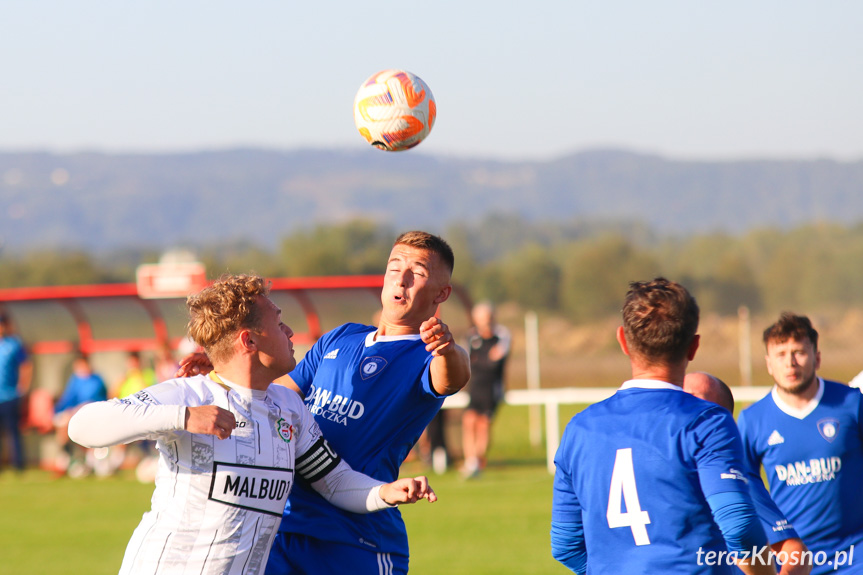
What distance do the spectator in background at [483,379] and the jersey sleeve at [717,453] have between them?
963 centimetres

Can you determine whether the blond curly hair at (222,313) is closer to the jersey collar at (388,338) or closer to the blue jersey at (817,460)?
the jersey collar at (388,338)

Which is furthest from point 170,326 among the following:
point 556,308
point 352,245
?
point 352,245

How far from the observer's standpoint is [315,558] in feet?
12.5

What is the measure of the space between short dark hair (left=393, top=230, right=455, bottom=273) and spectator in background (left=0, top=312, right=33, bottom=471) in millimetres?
10927

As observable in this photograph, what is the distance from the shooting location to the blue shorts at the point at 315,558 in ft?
12.5

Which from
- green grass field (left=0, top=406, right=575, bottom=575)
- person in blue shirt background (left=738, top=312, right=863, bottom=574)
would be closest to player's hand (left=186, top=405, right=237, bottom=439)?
person in blue shirt background (left=738, top=312, right=863, bottom=574)

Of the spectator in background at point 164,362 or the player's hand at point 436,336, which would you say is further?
the spectator in background at point 164,362

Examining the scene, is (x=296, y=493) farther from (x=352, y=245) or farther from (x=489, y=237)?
(x=489, y=237)

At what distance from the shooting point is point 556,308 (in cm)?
8494

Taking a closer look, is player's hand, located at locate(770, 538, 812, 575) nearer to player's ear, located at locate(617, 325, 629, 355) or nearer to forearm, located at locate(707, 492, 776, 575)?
forearm, located at locate(707, 492, 776, 575)

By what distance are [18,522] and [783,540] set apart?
8.83m

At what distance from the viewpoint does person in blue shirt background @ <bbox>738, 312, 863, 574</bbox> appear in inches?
190

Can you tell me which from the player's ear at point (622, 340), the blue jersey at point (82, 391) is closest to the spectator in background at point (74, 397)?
the blue jersey at point (82, 391)

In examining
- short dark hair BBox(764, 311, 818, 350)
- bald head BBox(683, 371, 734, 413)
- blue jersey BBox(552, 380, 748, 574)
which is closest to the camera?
blue jersey BBox(552, 380, 748, 574)
